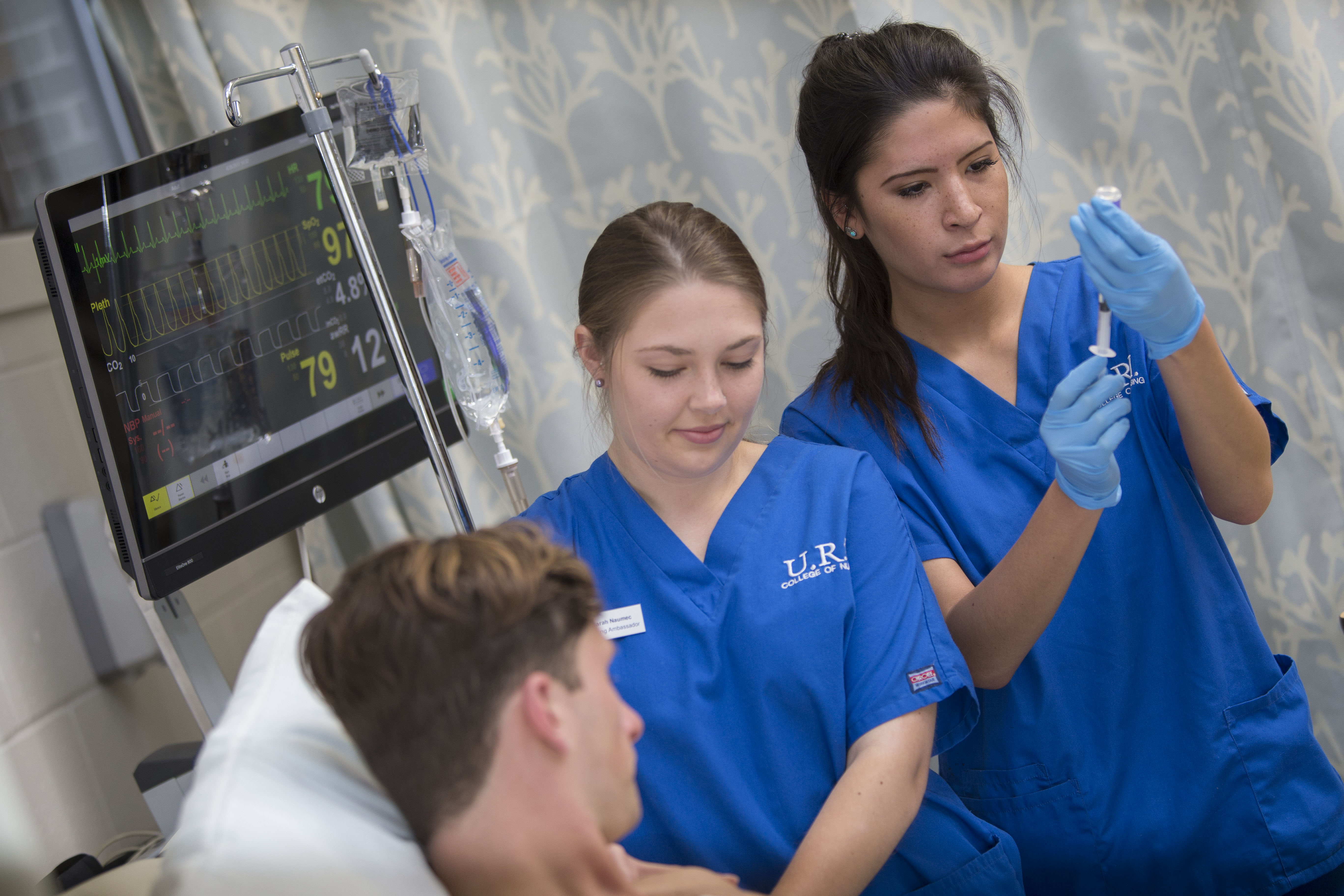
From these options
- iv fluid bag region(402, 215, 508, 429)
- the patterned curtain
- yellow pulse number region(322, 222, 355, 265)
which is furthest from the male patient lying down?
the patterned curtain

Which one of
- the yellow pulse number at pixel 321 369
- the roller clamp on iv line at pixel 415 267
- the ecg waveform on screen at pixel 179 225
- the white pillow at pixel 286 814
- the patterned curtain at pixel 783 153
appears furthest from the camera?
the patterned curtain at pixel 783 153

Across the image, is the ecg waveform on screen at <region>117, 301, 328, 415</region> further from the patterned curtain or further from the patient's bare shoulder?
the patient's bare shoulder

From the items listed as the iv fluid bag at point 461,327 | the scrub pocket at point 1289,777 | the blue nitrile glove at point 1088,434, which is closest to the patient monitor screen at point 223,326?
the iv fluid bag at point 461,327

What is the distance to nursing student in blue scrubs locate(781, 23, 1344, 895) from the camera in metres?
1.17

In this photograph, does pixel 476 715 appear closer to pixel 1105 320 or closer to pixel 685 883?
pixel 685 883

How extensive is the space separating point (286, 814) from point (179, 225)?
0.96 m

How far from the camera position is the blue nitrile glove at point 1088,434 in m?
1.06

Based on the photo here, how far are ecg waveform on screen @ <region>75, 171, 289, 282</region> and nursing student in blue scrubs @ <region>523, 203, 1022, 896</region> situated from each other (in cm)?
56

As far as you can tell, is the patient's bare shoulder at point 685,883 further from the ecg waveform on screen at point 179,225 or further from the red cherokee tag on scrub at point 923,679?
the ecg waveform on screen at point 179,225

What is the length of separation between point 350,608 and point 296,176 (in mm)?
980

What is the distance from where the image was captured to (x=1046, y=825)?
122 cm

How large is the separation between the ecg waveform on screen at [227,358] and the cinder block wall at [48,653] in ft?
0.87

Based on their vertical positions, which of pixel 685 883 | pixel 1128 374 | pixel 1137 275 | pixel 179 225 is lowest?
pixel 685 883

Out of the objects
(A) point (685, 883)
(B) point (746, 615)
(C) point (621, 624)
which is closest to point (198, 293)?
(C) point (621, 624)
